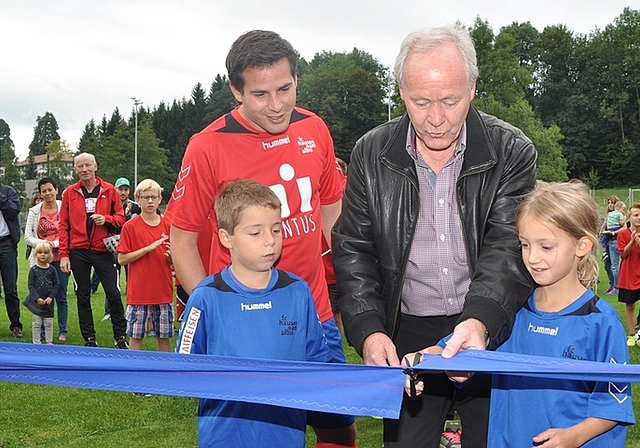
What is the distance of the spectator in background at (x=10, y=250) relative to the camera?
10.7 m

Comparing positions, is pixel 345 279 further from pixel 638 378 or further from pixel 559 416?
pixel 638 378

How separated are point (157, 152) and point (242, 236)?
266 feet

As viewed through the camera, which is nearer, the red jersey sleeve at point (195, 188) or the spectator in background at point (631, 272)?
the red jersey sleeve at point (195, 188)

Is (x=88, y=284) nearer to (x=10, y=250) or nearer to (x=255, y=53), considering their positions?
(x=10, y=250)

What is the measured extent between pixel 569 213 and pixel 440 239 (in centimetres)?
53

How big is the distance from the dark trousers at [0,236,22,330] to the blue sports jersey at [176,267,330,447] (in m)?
8.28

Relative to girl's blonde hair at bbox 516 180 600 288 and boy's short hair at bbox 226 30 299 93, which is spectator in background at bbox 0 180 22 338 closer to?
boy's short hair at bbox 226 30 299 93

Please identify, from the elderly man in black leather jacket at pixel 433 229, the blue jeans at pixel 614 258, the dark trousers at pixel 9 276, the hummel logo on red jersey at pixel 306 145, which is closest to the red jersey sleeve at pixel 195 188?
the hummel logo on red jersey at pixel 306 145

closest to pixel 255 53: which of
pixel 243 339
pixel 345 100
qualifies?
pixel 243 339

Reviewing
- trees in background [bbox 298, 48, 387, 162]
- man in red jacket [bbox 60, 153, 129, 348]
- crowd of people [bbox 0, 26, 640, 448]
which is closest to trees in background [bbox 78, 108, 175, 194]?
trees in background [bbox 298, 48, 387, 162]

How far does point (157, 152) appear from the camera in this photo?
3253 inches

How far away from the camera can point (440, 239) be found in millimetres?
3244

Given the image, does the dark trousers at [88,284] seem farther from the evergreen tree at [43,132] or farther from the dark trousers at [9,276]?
the evergreen tree at [43,132]

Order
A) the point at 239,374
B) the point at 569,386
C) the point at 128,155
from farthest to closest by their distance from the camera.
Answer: the point at 128,155, the point at 569,386, the point at 239,374
